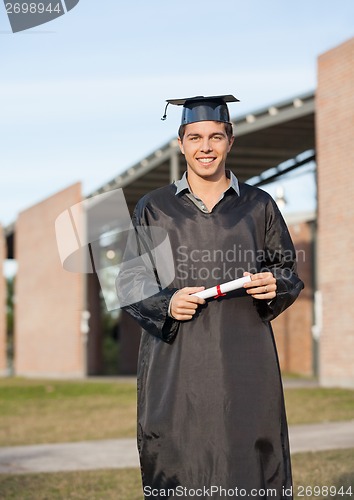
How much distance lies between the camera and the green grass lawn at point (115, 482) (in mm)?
7484

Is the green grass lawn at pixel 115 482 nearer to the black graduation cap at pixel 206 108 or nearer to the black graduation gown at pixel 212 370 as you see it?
the black graduation gown at pixel 212 370

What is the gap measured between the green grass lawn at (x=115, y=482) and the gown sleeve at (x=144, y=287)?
354cm

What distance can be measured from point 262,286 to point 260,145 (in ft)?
66.8

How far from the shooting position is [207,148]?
390cm

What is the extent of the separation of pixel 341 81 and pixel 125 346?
22930 millimetres

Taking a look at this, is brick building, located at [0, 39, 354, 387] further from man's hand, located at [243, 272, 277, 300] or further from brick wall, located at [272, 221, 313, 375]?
man's hand, located at [243, 272, 277, 300]

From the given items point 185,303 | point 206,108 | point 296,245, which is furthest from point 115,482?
point 296,245

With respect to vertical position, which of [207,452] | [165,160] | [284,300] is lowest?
[207,452]

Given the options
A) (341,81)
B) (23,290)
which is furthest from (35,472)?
(23,290)

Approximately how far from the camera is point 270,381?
3.81 meters

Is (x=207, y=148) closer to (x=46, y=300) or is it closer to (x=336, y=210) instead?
(x=336, y=210)

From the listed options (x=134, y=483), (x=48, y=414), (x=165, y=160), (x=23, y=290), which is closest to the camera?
(x=134, y=483)

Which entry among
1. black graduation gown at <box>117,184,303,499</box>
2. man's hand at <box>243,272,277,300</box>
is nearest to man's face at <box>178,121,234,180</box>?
black graduation gown at <box>117,184,303,499</box>

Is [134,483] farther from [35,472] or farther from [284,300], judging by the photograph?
[284,300]
